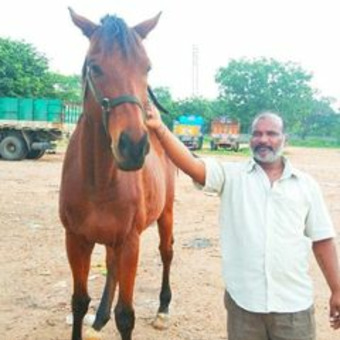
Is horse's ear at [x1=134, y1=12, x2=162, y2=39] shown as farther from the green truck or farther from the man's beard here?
the green truck

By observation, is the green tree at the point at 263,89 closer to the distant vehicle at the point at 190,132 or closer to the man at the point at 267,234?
the distant vehicle at the point at 190,132

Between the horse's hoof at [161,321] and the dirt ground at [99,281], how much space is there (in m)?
0.05

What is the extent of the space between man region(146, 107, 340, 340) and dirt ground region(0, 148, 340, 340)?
5.70 ft

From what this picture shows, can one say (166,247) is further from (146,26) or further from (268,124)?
(268,124)

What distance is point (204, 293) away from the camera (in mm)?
5199

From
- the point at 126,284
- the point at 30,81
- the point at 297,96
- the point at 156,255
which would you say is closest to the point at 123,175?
the point at 126,284

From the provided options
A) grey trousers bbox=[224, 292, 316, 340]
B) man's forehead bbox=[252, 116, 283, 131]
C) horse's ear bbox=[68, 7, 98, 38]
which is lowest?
grey trousers bbox=[224, 292, 316, 340]

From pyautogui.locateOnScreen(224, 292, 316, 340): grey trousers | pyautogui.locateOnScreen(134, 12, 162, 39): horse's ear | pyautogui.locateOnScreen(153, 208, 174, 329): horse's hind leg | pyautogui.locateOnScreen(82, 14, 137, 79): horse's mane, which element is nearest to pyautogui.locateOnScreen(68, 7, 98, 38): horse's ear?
pyautogui.locateOnScreen(82, 14, 137, 79): horse's mane

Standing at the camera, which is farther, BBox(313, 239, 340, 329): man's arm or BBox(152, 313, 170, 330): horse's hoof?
BBox(152, 313, 170, 330): horse's hoof

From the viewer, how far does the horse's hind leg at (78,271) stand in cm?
378

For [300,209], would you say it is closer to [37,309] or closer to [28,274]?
[37,309]

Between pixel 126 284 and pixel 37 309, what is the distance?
4.49ft

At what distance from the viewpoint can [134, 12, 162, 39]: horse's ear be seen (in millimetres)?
3258

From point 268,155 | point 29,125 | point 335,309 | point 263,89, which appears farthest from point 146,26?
point 263,89
